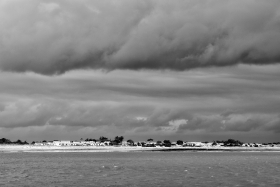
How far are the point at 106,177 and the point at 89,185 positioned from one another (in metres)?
11.8

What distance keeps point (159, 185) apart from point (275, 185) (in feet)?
55.7

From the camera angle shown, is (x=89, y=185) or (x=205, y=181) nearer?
(x=89, y=185)

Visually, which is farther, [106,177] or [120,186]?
[106,177]

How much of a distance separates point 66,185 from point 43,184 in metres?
4.03

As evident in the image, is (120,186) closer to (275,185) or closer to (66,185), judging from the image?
(66,185)

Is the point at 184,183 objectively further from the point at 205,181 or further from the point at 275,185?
the point at 275,185

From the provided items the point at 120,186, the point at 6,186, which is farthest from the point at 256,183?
the point at 6,186

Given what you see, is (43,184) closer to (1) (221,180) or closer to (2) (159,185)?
(2) (159,185)

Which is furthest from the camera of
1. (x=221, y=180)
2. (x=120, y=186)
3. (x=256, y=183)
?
(x=221, y=180)

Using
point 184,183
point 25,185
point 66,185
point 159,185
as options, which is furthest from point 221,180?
point 25,185

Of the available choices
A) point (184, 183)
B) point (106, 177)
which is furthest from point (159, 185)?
point (106, 177)

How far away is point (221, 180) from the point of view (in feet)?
240

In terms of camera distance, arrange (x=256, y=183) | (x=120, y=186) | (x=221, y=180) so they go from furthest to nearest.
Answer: (x=221, y=180)
(x=256, y=183)
(x=120, y=186)

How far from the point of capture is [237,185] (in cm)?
6569
